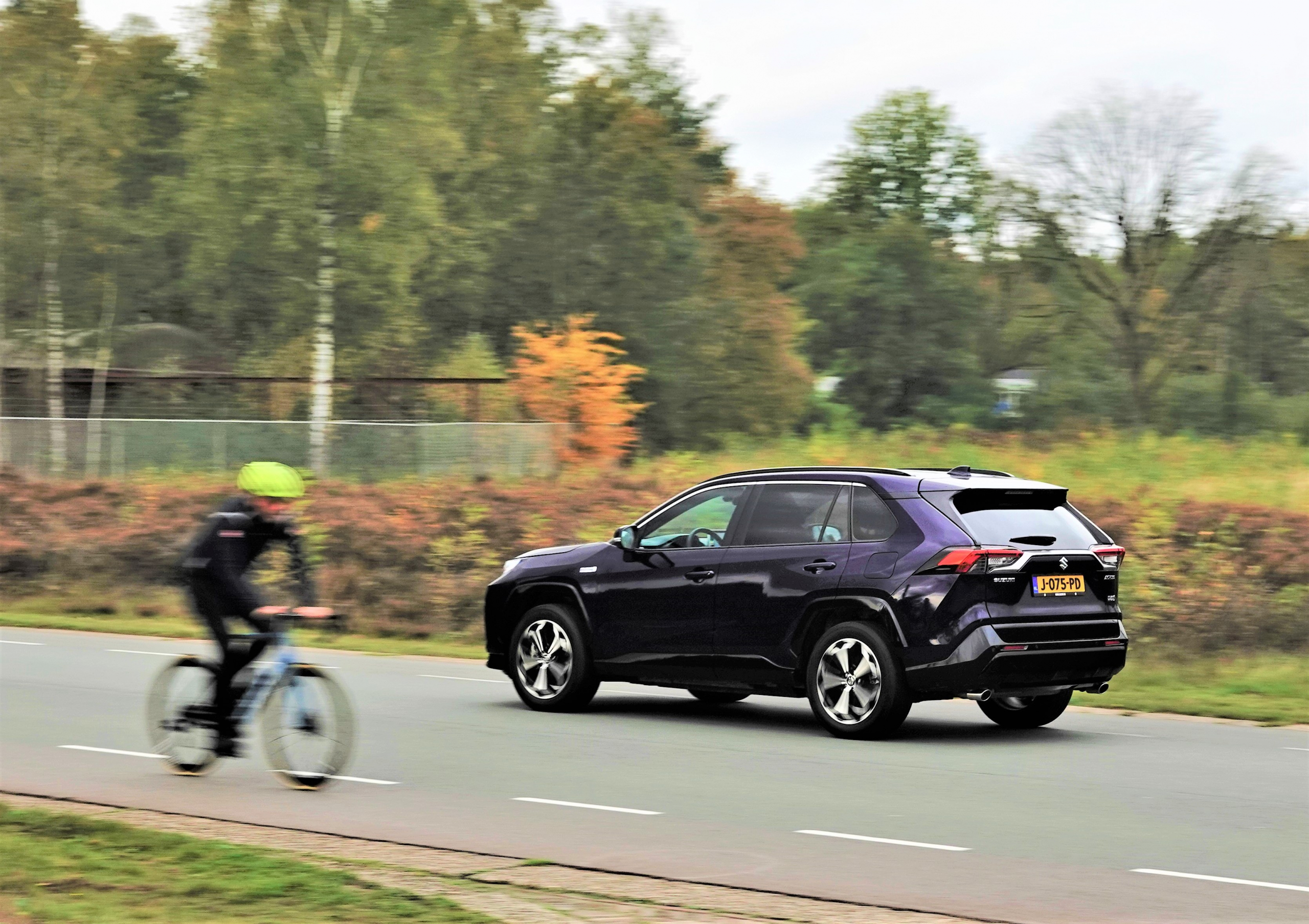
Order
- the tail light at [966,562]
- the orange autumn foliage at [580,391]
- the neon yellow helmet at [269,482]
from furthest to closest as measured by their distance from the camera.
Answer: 1. the orange autumn foliage at [580,391]
2. the tail light at [966,562]
3. the neon yellow helmet at [269,482]

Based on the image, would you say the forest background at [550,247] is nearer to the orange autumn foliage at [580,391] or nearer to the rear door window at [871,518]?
the orange autumn foliage at [580,391]

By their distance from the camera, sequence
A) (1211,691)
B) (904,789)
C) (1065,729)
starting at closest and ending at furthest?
(904,789), (1065,729), (1211,691)

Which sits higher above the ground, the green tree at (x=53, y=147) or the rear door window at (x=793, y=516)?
the green tree at (x=53, y=147)

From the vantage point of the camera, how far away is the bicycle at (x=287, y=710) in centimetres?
923

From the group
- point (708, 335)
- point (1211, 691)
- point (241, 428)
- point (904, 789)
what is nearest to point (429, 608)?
point (1211, 691)

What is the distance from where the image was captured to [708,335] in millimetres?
54406

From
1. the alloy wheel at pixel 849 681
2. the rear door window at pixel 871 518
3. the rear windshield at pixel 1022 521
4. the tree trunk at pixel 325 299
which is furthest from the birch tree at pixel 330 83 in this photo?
the rear windshield at pixel 1022 521

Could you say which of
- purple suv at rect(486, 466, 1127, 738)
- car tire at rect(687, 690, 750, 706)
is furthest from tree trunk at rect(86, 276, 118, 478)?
purple suv at rect(486, 466, 1127, 738)

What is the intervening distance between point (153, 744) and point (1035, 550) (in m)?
5.51

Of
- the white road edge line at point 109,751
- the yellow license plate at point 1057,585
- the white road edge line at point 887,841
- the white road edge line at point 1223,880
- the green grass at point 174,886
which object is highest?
the yellow license plate at point 1057,585

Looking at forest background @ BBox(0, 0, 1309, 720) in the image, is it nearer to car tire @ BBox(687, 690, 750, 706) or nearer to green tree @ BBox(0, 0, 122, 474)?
green tree @ BBox(0, 0, 122, 474)

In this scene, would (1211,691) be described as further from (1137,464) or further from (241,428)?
(241,428)

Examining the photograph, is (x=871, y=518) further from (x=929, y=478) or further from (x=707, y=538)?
(x=707, y=538)

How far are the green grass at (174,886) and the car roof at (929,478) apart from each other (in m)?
5.29
